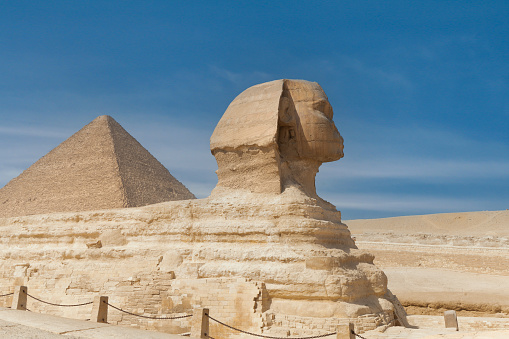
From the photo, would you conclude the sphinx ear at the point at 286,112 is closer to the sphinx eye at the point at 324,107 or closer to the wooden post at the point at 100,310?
the sphinx eye at the point at 324,107

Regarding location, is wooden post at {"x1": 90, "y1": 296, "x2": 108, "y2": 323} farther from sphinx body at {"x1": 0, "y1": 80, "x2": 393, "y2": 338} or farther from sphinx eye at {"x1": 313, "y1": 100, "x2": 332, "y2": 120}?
sphinx eye at {"x1": 313, "y1": 100, "x2": 332, "y2": 120}

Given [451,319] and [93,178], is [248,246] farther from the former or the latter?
[93,178]

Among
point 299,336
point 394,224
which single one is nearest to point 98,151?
point 299,336

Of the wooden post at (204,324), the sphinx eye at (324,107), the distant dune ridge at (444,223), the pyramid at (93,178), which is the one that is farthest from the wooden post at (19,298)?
the distant dune ridge at (444,223)

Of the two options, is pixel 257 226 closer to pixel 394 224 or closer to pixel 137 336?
pixel 137 336

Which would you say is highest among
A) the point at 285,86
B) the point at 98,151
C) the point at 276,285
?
the point at 98,151

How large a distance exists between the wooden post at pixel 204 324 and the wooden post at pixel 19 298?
3.72 m

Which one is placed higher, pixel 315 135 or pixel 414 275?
pixel 315 135

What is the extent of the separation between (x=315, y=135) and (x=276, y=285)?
2571 millimetres

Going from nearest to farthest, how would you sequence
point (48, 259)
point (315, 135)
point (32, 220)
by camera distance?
point (315, 135) → point (48, 259) → point (32, 220)

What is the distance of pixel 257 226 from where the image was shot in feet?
21.4

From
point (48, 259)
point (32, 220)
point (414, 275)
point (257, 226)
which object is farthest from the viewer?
point (414, 275)

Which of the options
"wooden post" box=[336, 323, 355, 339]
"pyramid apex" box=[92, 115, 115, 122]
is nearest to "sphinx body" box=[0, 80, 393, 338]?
"wooden post" box=[336, 323, 355, 339]

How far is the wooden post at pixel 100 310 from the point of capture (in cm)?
655
